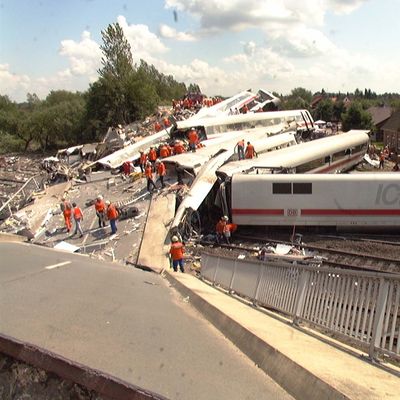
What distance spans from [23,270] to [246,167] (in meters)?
14.2

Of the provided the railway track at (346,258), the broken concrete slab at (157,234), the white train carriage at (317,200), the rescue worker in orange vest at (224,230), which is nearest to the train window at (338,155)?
the white train carriage at (317,200)

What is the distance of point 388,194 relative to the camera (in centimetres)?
1661

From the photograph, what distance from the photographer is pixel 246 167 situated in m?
19.7

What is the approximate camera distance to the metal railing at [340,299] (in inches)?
178

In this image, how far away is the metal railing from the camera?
14.9 ft

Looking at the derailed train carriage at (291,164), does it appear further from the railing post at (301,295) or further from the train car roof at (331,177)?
the railing post at (301,295)

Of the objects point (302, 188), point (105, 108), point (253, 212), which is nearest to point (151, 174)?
point (253, 212)

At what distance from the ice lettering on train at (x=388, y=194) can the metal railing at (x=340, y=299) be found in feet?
34.1

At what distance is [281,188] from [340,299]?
12.5 meters

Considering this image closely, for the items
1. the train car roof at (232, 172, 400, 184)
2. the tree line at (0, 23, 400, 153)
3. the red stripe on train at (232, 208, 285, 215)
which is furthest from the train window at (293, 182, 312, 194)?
the tree line at (0, 23, 400, 153)

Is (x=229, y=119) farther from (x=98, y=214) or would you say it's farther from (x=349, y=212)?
(x=98, y=214)

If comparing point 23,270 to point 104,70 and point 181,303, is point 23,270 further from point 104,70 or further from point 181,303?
point 104,70

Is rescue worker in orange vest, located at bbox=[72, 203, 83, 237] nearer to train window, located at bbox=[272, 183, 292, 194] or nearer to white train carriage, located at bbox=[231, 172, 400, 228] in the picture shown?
white train carriage, located at bbox=[231, 172, 400, 228]

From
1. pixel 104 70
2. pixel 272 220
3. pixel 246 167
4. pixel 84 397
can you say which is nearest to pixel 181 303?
pixel 84 397
